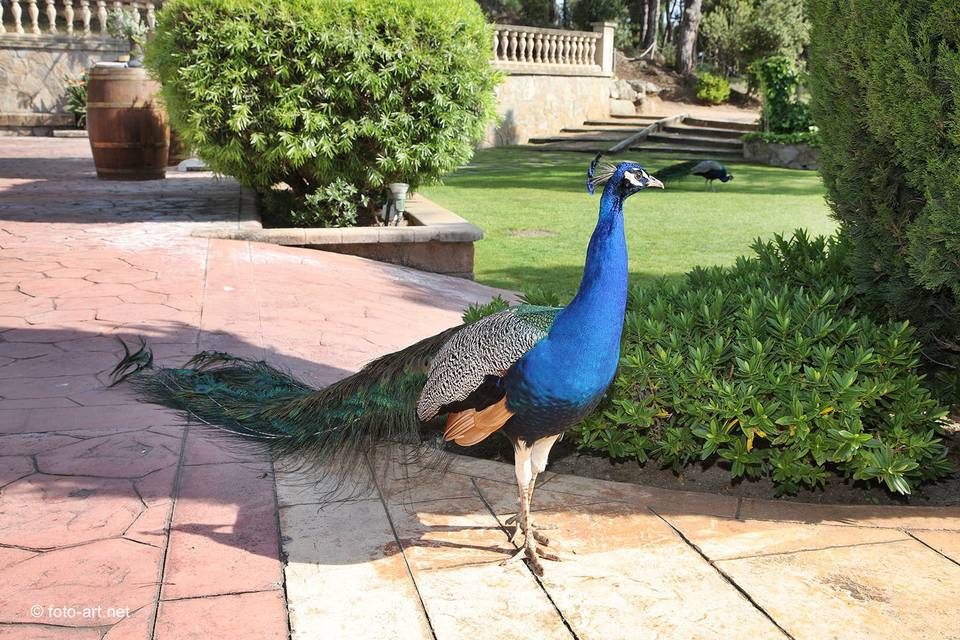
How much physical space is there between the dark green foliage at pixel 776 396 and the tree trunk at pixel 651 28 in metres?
33.1

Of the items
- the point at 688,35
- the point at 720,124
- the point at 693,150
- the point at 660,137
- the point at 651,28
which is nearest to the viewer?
the point at 693,150

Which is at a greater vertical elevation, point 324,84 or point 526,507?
point 324,84

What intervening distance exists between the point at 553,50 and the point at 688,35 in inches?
352

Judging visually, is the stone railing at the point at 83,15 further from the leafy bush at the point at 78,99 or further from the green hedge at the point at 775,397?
the green hedge at the point at 775,397

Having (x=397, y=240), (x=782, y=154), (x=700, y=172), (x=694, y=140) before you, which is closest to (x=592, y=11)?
(x=694, y=140)

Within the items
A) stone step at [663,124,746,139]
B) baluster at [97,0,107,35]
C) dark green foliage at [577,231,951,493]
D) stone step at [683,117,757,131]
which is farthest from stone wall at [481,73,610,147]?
dark green foliage at [577,231,951,493]

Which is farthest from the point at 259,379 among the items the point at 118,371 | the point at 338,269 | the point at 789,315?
the point at 338,269

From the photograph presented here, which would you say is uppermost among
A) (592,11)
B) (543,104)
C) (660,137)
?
(592,11)

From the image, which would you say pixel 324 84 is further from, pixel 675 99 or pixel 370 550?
pixel 675 99

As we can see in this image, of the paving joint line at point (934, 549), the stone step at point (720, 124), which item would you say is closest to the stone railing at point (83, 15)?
the stone step at point (720, 124)

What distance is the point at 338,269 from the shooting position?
26.0ft

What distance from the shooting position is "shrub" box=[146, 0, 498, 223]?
8516 millimetres

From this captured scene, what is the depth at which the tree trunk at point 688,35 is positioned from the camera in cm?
3238

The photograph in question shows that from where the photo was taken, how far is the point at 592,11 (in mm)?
34469
